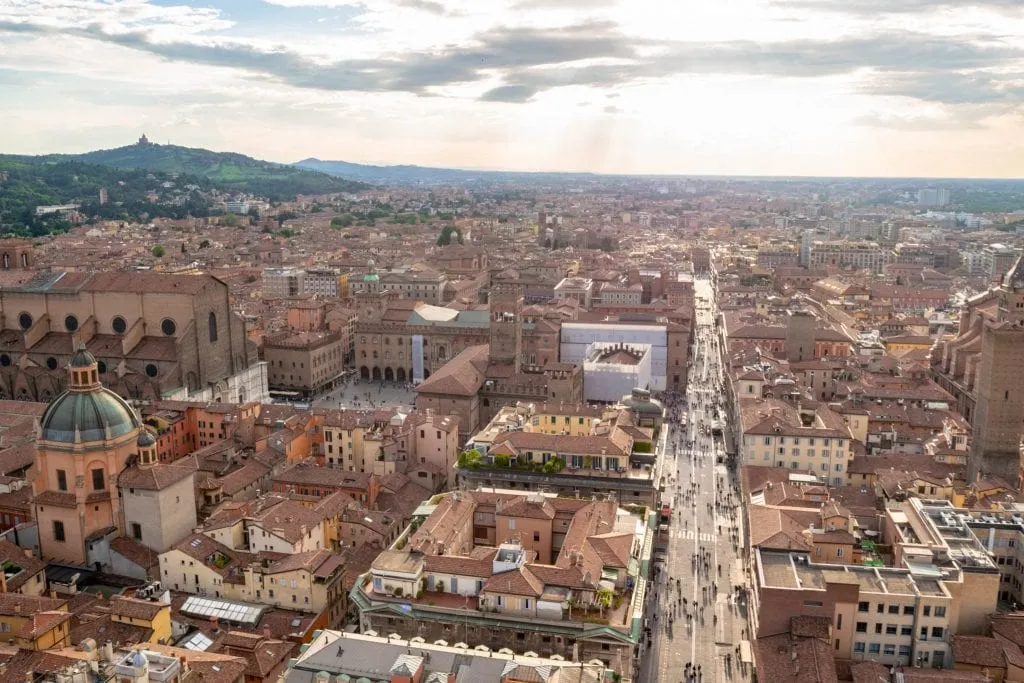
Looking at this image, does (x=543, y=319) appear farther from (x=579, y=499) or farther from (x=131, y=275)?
(x=579, y=499)

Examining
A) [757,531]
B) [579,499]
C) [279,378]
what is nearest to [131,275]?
[279,378]

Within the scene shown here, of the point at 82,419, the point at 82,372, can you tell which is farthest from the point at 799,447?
the point at 82,372

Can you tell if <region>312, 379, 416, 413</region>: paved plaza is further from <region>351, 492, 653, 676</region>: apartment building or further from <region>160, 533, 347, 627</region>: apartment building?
<region>351, 492, 653, 676</region>: apartment building

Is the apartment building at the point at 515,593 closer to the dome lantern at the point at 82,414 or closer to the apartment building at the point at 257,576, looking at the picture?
the apartment building at the point at 257,576

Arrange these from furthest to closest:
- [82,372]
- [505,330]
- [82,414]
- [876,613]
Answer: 1. [505,330]
2. [82,372]
3. [82,414]
4. [876,613]

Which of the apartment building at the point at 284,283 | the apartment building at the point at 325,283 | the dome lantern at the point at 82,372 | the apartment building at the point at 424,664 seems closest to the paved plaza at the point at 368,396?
the dome lantern at the point at 82,372

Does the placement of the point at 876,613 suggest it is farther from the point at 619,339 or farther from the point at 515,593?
the point at 619,339
